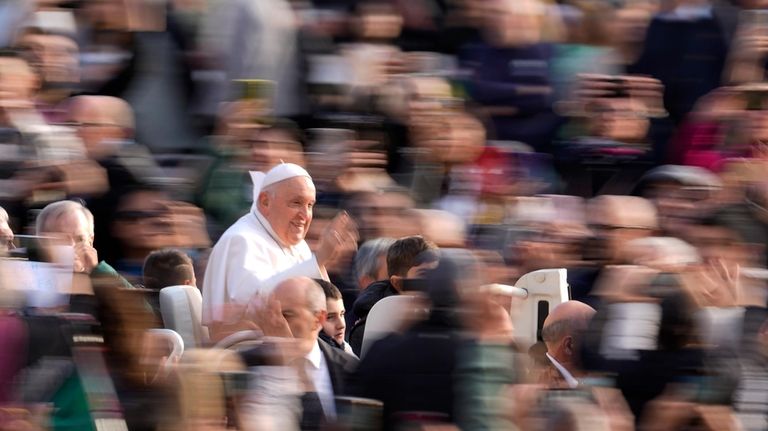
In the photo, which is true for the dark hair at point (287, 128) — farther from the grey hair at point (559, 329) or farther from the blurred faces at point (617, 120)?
the grey hair at point (559, 329)

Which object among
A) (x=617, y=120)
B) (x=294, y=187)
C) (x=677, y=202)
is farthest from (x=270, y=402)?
(x=617, y=120)

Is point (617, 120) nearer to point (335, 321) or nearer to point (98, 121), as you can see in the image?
point (335, 321)

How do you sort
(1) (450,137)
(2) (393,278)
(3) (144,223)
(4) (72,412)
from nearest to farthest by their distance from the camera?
(4) (72,412) < (3) (144,223) < (2) (393,278) < (1) (450,137)

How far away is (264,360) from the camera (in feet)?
18.6

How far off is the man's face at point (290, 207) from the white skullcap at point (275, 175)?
0.02m

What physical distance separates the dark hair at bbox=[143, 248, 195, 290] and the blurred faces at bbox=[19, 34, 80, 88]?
48.1 inches

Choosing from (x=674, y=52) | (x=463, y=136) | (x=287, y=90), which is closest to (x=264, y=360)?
(x=463, y=136)

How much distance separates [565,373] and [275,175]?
67.8 inches

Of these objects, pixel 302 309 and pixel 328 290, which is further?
pixel 328 290

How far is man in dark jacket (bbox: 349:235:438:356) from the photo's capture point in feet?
23.5

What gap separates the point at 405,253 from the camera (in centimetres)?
723

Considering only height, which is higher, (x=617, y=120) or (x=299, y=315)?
(x=617, y=120)

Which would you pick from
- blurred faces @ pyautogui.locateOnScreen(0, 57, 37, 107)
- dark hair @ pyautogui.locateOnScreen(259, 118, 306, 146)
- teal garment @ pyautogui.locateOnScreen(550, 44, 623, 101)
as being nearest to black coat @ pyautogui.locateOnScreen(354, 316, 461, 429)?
dark hair @ pyautogui.locateOnScreen(259, 118, 306, 146)

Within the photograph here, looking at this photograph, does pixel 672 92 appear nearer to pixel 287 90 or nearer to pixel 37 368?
pixel 287 90
